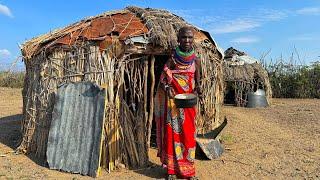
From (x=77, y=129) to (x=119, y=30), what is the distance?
169cm

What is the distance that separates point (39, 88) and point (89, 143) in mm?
1521

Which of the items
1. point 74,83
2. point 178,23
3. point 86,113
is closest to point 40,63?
point 74,83

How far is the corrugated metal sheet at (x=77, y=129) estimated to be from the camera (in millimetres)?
6211

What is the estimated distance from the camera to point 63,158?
6410 millimetres

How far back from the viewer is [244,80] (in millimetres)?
15039

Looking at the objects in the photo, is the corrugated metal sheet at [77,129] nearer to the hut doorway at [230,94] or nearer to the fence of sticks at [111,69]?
the fence of sticks at [111,69]

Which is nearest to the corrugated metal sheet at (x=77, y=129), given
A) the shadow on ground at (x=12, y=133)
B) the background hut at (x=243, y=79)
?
the shadow on ground at (x=12, y=133)

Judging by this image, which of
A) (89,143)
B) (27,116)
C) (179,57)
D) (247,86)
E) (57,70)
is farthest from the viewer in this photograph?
(247,86)

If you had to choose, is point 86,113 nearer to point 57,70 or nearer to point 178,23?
point 57,70

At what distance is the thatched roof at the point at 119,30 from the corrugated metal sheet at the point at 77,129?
2.73 feet

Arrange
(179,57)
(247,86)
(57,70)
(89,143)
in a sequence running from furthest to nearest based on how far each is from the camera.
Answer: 1. (247,86)
2. (57,70)
3. (89,143)
4. (179,57)

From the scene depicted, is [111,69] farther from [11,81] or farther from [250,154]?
[11,81]

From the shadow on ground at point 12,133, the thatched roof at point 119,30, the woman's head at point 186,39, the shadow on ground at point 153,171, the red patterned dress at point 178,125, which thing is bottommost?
the shadow on ground at point 153,171

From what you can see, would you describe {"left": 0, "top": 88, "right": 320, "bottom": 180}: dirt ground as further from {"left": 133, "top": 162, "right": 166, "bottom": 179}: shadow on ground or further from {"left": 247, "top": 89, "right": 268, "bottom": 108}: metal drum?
{"left": 247, "top": 89, "right": 268, "bottom": 108}: metal drum
